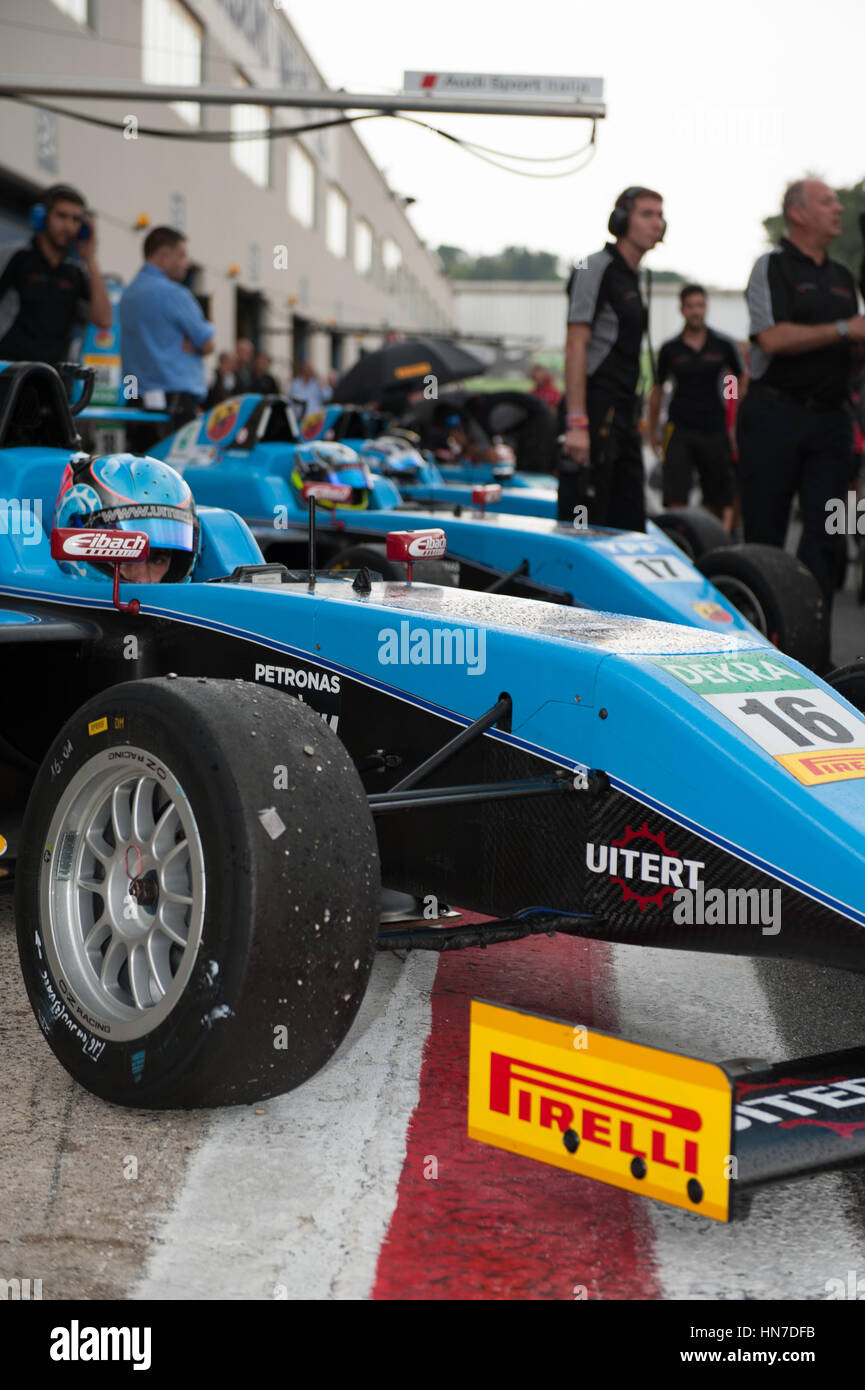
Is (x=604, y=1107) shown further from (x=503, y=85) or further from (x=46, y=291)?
(x=503, y=85)

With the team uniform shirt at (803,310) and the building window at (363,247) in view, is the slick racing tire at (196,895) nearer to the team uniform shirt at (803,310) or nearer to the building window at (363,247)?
the team uniform shirt at (803,310)

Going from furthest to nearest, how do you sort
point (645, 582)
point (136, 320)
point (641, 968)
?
point (136, 320)
point (645, 582)
point (641, 968)

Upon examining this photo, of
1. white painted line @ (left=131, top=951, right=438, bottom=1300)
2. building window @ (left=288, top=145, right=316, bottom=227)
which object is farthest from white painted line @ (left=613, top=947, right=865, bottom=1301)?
building window @ (left=288, top=145, right=316, bottom=227)

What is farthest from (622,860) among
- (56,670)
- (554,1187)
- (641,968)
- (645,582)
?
(645,582)

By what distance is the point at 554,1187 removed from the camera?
254cm

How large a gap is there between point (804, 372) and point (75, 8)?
13.4m

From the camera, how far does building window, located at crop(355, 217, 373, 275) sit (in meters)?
46.2

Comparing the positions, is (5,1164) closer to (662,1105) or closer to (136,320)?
(662,1105)

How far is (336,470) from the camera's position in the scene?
25.4 ft

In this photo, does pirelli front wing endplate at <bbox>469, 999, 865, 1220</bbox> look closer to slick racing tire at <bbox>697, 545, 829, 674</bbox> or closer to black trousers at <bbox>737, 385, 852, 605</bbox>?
slick racing tire at <bbox>697, 545, 829, 674</bbox>

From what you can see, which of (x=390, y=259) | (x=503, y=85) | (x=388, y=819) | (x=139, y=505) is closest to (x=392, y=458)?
(x=503, y=85)

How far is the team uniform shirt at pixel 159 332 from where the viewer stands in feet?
27.9
